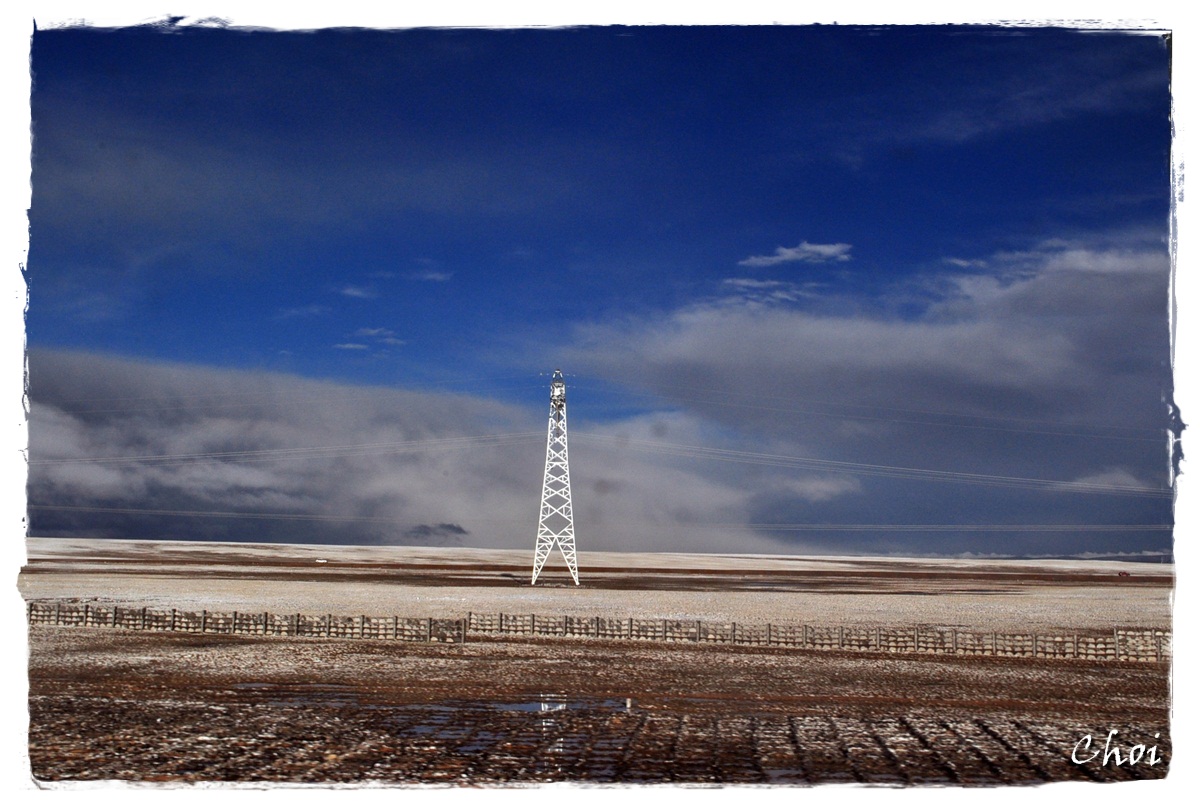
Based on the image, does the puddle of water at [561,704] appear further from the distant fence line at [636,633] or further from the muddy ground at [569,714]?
the distant fence line at [636,633]

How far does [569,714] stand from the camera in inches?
843

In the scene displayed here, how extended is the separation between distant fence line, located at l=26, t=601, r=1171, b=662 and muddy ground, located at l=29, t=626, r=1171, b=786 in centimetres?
158

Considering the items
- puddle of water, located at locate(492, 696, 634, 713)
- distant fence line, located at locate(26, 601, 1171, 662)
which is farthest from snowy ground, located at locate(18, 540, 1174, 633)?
puddle of water, located at locate(492, 696, 634, 713)

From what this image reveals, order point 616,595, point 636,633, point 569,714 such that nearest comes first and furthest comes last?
point 569,714, point 636,633, point 616,595

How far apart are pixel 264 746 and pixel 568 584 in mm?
54130

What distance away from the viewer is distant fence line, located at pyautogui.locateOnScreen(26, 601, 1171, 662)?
34.2 metres

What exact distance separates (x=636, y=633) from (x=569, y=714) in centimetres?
1590

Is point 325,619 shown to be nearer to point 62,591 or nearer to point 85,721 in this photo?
point 85,721

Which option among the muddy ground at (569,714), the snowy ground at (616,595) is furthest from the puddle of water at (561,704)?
the snowy ground at (616,595)

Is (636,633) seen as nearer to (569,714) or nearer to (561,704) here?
(561,704)

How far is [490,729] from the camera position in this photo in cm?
1948

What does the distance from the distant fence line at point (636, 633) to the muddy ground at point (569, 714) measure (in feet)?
5.17

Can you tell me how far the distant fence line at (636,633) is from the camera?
34250mm

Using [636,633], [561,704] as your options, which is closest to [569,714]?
[561,704]
